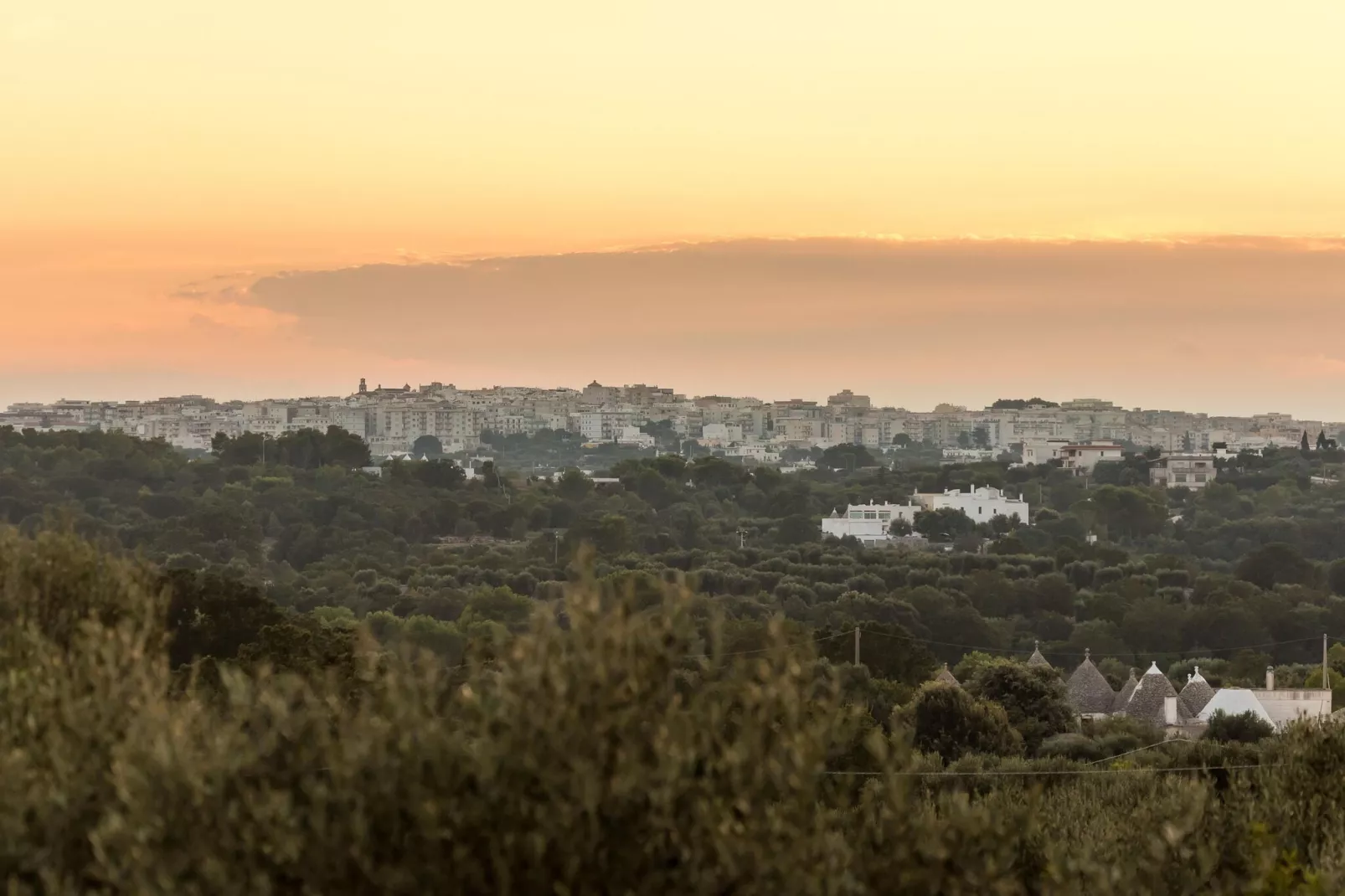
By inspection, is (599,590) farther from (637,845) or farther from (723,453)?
(723,453)

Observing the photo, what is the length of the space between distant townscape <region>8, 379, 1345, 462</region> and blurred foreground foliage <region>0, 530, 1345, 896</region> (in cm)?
14585

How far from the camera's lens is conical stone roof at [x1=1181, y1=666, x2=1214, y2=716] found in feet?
104

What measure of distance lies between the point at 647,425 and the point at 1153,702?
156 m

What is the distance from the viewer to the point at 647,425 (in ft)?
615

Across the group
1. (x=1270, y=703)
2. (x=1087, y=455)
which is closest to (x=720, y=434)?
(x=1087, y=455)

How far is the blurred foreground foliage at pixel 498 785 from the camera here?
686 cm

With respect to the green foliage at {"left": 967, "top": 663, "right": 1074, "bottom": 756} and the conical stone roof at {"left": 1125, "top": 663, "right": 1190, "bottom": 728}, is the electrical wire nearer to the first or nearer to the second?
the conical stone roof at {"left": 1125, "top": 663, "right": 1190, "bottom": 728}

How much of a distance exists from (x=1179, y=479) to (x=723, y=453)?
199ft

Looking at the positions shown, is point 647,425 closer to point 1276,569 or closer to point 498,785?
point 1276,569

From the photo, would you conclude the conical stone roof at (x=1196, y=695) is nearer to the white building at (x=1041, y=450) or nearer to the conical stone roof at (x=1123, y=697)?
the conical stone roof at (x=1123, y=697)

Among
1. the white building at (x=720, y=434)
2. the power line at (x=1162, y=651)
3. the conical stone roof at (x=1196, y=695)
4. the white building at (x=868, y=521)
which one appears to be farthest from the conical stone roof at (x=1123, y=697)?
the white building at (x=720, y=434)

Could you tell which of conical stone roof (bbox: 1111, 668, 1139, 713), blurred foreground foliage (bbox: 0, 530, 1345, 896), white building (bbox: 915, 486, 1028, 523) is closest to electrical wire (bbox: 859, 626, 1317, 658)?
conical stone roof (bbox: 1111, 668, 1139, 713)

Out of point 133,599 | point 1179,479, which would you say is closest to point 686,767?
point 133,599

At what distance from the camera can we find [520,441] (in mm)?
173750
